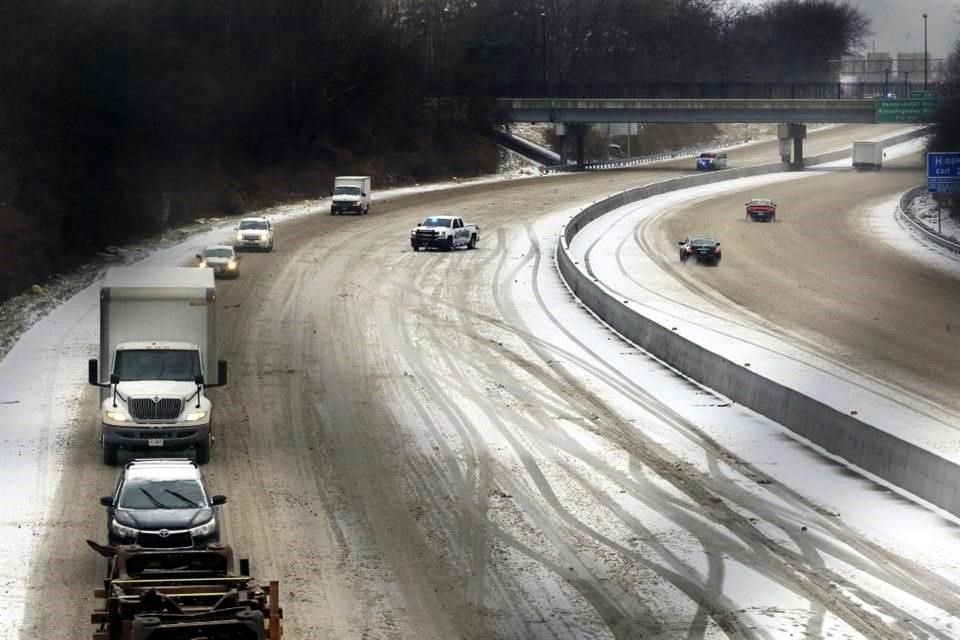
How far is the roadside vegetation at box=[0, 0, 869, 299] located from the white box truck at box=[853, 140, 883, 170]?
350 inches

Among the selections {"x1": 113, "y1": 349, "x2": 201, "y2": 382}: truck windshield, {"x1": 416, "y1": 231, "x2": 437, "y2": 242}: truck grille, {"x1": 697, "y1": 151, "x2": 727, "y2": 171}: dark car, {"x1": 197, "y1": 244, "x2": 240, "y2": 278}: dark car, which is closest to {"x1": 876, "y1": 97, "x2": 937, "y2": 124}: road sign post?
{"x1": 697, "y1": 151, "x2": 727, "y2": 171}: dark car

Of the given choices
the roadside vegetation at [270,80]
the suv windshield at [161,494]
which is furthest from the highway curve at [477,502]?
the roadside vegetation at [270,80]

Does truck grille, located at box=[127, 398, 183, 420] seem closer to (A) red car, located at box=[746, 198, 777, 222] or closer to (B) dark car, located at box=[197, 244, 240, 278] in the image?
(B) dark car, located at box=[197, 244, 240, 278]

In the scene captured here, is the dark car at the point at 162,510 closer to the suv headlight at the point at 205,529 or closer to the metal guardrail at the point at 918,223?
the suv headlight at the point at 205,529

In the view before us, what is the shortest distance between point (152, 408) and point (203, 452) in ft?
4.43

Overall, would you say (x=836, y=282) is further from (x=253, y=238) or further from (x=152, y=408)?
(x=152, y=408)

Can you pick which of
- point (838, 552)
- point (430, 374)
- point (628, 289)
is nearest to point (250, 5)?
point (628, 289)

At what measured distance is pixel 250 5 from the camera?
99.6 metres

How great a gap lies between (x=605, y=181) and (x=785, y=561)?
292 feet

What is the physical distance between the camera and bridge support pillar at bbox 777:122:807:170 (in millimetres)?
125125

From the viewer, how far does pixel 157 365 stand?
28.5m

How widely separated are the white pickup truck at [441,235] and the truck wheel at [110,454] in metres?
41.0

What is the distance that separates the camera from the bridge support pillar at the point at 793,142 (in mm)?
125125

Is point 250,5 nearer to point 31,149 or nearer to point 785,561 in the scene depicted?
point 31,149
